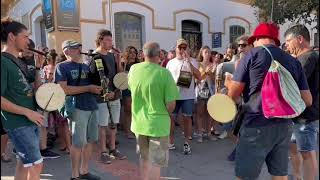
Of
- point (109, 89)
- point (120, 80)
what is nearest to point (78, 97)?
point (109, 89)

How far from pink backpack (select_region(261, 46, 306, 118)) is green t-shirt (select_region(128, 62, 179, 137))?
3.72 ft

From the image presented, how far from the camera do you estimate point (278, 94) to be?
10.5ft

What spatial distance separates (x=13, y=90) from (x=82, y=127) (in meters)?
1.37

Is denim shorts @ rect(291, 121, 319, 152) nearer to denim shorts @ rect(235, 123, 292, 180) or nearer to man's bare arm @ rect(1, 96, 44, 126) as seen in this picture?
denim shorts @ rect(235, 123, 292, 180)

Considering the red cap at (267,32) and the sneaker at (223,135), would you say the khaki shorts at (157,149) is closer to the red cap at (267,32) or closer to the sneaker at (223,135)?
the red cap at (267,32)

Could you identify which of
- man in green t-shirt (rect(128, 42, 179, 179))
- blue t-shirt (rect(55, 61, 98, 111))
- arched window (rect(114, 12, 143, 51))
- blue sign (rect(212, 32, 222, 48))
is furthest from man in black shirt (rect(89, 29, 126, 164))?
blue sign (rect(212, 32, 222, 48))

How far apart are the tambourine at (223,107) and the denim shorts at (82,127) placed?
1743mm

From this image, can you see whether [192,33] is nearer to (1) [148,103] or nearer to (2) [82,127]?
(2) [82,127]

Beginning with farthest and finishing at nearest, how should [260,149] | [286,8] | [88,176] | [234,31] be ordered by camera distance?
[234,31] → [286,8] → [88,176] → [260,149]

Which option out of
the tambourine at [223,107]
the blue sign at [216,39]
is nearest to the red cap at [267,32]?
the tambourine at [223,107]

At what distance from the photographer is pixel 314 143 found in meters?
4.23

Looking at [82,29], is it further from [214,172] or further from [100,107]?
[214,172]

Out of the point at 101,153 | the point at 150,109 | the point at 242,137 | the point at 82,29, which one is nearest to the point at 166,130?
the point at 150,109

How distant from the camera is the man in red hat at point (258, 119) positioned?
329cm
